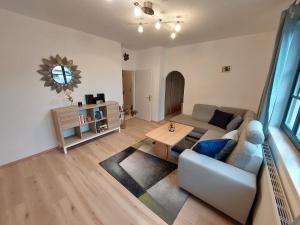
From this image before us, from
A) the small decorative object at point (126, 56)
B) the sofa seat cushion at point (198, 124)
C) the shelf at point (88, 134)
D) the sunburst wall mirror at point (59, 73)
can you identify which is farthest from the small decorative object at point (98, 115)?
the small decorative object at point (126, 56)

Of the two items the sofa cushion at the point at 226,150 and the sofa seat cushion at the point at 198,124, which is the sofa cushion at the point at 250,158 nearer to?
the sofa cushion at the point at 226,150

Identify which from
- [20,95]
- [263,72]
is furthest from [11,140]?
[263,72]

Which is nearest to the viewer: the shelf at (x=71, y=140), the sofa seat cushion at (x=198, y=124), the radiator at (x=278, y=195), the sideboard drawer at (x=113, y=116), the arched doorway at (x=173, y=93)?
the radiator at (x=278, y=195)

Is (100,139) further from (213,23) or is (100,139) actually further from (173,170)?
(213,23)

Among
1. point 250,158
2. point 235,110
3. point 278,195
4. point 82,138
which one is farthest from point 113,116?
point 278,195

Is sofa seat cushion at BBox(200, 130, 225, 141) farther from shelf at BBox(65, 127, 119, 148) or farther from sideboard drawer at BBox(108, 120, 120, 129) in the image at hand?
shelf at BBox(65, 127, 119, 148)

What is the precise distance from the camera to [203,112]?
3609 mm

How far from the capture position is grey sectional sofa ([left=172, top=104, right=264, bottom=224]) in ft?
4.30

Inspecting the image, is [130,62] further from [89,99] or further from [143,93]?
[89,99]

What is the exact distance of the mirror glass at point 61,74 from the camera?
2.70 metres

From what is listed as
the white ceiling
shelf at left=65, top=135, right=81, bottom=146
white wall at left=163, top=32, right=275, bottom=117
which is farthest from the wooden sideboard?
white wall at left=163, top=32, right=275, bottom=117

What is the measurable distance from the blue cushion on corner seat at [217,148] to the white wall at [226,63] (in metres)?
2.16

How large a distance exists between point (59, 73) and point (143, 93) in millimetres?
2697

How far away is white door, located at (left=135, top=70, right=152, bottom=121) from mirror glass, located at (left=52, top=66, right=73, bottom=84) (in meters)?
2.42
